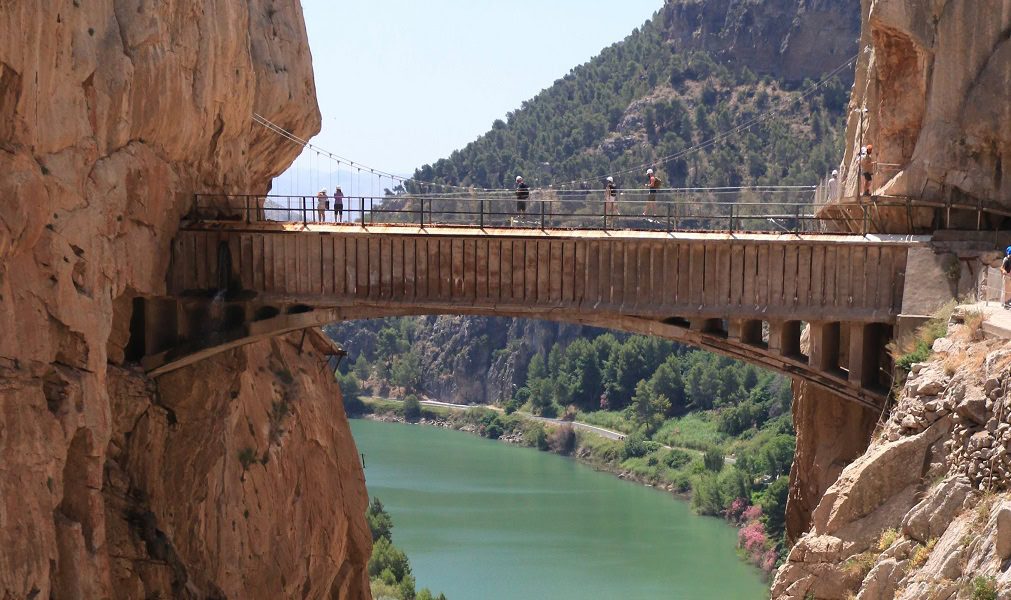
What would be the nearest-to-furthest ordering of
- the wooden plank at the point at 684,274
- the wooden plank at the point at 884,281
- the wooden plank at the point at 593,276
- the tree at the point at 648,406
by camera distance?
the wooden plank at the point at 884,281
the wooden plank at the point at 684,274
the wooden plank at the point at 593,276
the tree at the point at 648,406

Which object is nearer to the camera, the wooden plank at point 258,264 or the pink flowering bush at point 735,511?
the wooden plank at point 258,264

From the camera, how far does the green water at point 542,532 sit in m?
56.9

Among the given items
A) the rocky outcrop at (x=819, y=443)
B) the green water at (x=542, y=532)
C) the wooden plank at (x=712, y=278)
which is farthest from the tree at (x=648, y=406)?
the wooden plank at (x=712, y=278)

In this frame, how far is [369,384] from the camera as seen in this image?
12269 cm

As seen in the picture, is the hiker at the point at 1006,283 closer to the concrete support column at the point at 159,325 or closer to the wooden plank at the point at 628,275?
the wooden plank at the point at 628,275

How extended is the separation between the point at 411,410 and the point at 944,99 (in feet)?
301

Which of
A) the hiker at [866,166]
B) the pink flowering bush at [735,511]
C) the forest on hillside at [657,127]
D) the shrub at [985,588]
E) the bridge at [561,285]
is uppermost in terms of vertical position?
the forest on hillside at [657,127]

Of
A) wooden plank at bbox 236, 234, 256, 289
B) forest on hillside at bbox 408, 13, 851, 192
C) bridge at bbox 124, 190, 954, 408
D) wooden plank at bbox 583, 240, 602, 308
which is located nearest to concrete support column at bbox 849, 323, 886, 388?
bridge at bbox 124, 190, 954, 408

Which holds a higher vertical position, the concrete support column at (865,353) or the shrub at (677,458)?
the concrete support column at (865,353)

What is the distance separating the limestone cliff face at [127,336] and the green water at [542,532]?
84.7 feet

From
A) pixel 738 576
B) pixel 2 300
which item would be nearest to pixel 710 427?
pixel 738 576

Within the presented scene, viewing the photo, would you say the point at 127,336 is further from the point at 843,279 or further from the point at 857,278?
the point at 857,278

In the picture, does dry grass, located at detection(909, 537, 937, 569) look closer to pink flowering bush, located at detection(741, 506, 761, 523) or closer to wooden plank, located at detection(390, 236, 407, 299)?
wooden plank, located at detection(390, 236, 407, 299)

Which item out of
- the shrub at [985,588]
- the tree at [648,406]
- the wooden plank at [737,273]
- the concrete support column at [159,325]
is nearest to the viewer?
the shrub at [985,588]
